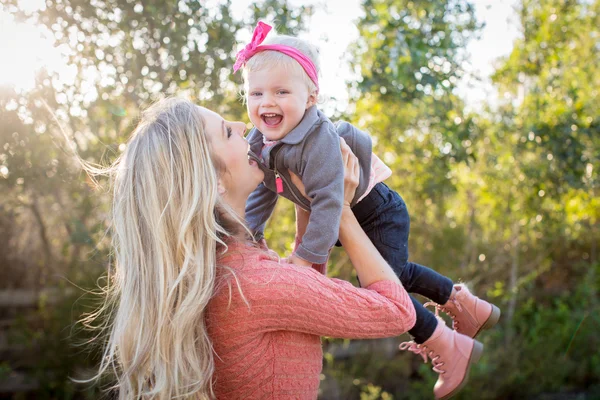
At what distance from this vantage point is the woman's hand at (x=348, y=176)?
212cm

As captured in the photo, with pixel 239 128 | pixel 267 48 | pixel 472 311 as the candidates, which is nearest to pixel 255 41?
pixel 267 48

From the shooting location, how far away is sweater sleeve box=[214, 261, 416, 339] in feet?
5.98

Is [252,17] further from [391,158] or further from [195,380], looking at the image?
[195,380]

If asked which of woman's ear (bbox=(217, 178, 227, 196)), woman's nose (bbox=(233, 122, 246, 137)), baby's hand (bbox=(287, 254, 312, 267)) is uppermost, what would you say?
woman's nose (bbox=(233, 122, 246, 137))

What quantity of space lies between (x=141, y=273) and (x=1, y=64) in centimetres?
189

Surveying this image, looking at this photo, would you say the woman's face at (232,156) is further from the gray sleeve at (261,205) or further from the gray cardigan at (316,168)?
the gray sleeve at (261,205)

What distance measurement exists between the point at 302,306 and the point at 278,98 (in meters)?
0.73

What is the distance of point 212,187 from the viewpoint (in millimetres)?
1894

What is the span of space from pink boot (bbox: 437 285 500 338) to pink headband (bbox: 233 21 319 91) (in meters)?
0.99

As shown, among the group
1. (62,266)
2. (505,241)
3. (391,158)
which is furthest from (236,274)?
(505,241)

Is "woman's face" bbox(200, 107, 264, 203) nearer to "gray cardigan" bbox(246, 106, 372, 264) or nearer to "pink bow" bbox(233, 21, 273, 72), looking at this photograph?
"gray cardigan" bbox(246, 106, 372, 264)

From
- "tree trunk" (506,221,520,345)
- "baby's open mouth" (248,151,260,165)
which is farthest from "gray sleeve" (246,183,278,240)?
"tree trunk" (506,221,520,345)

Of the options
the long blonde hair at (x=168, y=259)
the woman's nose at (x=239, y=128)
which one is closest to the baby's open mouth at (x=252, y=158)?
the woman's nose at (x=239, y=128)

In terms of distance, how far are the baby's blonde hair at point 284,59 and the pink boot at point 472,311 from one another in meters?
0.98
